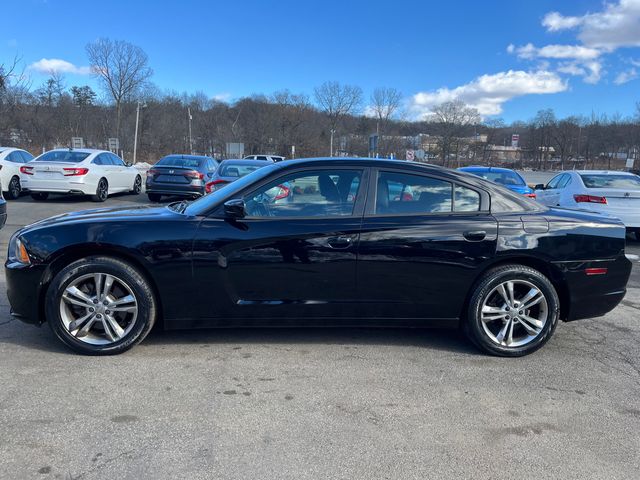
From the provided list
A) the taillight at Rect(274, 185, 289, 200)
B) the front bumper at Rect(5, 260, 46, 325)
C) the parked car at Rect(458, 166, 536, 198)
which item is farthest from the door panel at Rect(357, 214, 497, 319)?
the parked car at Rect(458, 166, 536, 198)

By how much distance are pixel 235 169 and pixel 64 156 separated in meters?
5.63

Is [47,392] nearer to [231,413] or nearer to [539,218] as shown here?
[231,413]

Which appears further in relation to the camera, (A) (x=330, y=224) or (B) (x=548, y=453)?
(A) (x=330, y=224)

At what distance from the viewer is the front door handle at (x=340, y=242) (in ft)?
12.0

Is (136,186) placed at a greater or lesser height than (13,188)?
greater

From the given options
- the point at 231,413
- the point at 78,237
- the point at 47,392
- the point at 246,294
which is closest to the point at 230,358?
the point at 246,294

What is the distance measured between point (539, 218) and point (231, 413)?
9.24 ft

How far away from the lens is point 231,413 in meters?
2.93

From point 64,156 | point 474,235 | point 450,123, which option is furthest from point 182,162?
point 450,123

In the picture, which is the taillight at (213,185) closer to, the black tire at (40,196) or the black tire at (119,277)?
the black tire at (40,196)

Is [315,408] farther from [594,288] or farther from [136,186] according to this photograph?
[136,186]

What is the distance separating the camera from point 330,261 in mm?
3662

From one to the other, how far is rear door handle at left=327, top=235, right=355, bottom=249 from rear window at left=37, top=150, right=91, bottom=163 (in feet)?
39.9

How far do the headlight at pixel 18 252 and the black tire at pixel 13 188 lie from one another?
12.0m
